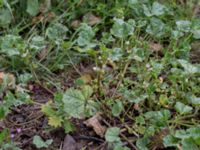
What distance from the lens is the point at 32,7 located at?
247 centimetres

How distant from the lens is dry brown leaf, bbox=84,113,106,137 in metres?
1.94

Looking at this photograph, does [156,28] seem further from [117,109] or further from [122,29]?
[117,109]

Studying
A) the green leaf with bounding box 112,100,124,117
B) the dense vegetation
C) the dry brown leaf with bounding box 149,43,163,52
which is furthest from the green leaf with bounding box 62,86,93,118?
the dry brown leaf with bounding box 149,43,163,52

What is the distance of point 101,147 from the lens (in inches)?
75.0

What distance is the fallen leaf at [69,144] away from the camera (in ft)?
6.22

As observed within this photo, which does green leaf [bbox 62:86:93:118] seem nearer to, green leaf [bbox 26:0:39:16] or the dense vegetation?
the dense vegetation

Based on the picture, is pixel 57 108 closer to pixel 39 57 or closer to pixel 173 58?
pixel 39 57

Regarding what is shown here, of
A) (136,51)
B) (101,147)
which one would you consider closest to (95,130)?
(101,147)

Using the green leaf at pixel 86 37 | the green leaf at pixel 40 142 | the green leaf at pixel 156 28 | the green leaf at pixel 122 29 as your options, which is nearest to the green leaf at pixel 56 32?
the green leaf at pixel 86 37

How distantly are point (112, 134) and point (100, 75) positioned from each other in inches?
12.7

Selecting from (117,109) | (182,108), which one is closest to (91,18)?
(117,109)

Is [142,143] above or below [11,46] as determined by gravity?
below

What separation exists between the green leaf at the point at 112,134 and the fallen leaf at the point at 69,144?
0.51ft

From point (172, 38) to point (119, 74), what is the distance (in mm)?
334
